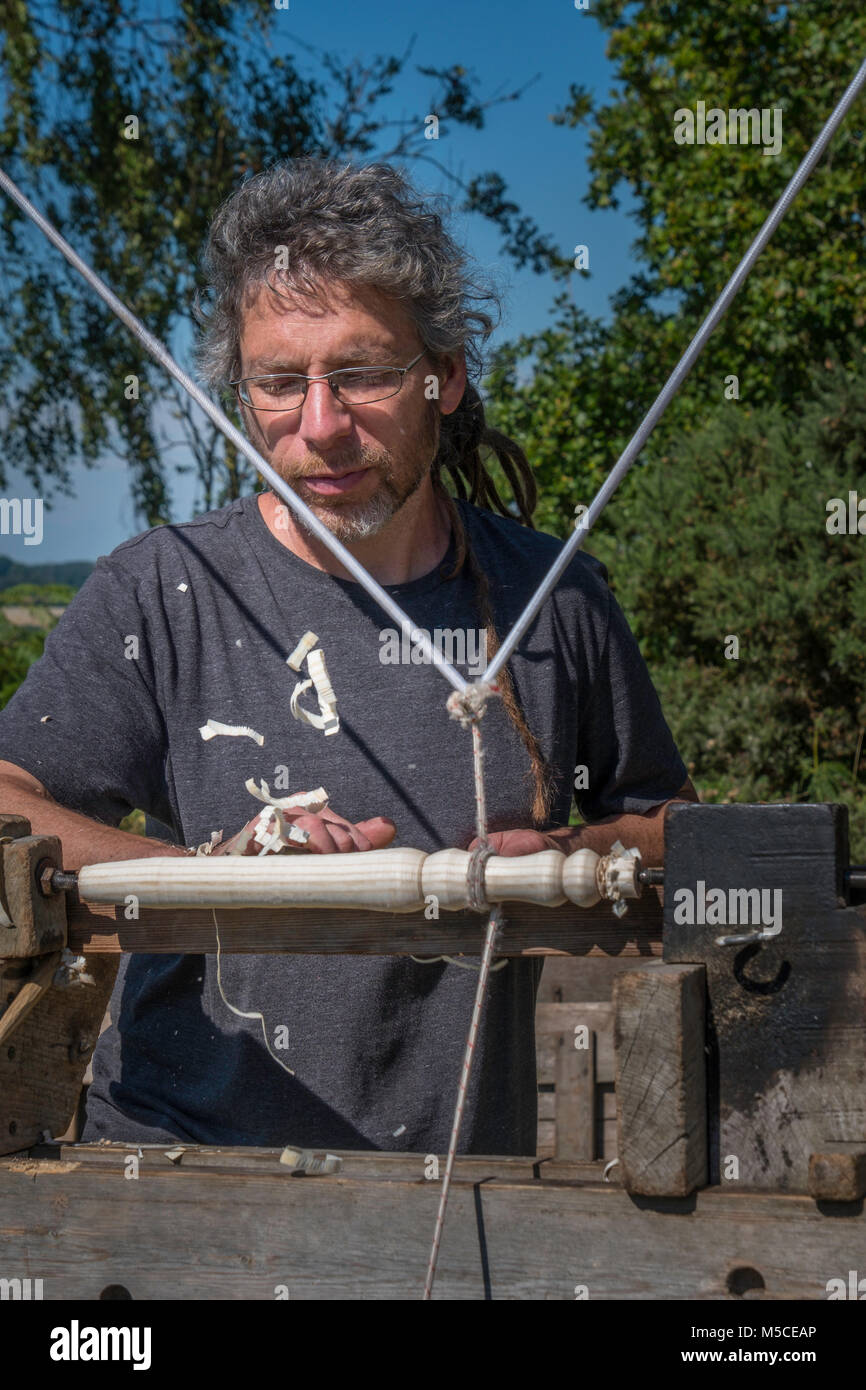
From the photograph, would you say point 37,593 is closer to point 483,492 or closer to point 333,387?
point 483,492

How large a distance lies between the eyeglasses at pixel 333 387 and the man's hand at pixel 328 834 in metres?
0.71

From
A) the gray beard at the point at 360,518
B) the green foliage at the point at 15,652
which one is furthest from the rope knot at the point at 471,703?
the green foliage at the point at 15,652

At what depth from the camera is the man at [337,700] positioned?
2.24 m

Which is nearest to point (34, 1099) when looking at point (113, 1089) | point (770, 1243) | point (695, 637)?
point (113, 1089)

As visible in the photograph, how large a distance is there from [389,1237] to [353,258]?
149 centimetres

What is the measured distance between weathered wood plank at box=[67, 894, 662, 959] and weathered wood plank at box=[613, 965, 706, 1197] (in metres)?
0.13

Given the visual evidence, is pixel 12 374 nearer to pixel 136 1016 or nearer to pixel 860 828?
pixel 860 828

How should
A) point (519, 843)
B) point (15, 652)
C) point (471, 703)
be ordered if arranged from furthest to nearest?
1. point (15, 652)
2. point (519, 843)
3. point (471, 703)

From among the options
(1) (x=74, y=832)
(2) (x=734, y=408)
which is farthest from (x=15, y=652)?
(1) (x=74, y=832)

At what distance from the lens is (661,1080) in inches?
55.4

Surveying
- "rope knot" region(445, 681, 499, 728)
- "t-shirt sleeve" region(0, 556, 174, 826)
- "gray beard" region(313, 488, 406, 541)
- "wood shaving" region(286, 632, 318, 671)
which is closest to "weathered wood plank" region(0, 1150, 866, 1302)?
"rope knot" region(445, 681, 499, 728)

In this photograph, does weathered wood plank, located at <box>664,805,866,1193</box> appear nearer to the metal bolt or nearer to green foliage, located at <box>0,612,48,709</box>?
the metal bolt

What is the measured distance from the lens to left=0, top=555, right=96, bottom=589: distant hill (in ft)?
31.1

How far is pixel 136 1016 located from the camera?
7.60 feet
